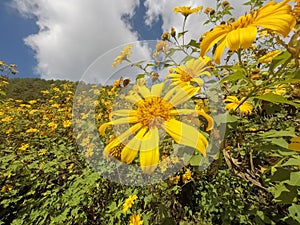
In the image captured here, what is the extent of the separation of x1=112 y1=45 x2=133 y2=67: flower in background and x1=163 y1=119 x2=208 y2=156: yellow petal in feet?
1.40

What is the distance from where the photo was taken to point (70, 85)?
4.69 meters

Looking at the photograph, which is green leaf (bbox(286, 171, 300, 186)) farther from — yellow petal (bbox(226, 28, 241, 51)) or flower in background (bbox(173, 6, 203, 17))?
flower in background (bbox(173, 6, 203, 17))

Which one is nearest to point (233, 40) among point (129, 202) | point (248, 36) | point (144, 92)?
point (248, 36)

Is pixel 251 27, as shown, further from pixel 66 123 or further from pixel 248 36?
pixel 66 123

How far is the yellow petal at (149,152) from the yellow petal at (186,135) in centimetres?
3

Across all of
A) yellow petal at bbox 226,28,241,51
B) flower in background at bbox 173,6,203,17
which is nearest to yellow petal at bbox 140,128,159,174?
Result: yellow petal at bbox 226,28,241,51

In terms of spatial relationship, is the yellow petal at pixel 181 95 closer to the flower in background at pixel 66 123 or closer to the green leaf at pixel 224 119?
the green leaf at pixel 224 119

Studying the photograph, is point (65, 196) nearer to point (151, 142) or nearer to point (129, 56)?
point (129, 56)

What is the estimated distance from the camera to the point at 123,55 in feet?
2.78

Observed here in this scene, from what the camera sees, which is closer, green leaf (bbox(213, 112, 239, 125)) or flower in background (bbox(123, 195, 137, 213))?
green leaf (bbox(213, 112, 239, 125))

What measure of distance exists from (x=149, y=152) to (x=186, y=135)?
0.26 feet

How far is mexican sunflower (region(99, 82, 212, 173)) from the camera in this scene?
1.41ft

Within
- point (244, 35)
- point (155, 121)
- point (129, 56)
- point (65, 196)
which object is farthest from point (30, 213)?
point (244, 35)

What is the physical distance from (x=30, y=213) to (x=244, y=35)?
2272 millimetres
